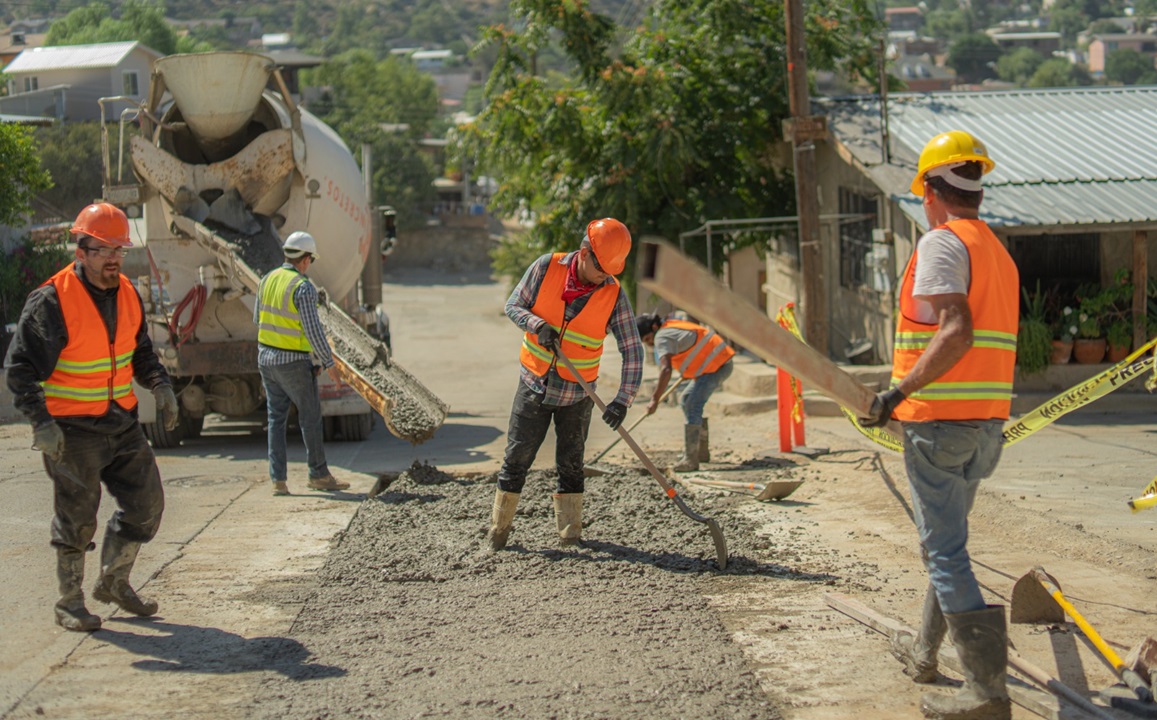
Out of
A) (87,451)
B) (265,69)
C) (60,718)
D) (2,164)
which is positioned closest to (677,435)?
(265,69)

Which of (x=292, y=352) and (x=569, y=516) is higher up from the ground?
(x=292, y=352)

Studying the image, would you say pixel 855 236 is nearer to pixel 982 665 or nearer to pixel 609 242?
pixel 609 242

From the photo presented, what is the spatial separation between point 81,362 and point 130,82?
33.7 m

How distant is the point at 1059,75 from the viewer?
7300 cm

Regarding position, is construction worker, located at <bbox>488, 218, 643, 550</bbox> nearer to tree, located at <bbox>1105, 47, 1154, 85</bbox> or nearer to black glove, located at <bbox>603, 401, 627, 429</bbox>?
black glove, located at <bbox>603, 401, 627, 429</bbox>

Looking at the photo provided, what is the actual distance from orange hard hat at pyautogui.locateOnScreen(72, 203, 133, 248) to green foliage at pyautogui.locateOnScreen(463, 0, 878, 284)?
12.9m

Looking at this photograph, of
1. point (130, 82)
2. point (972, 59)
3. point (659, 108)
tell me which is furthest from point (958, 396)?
point (972, 59)

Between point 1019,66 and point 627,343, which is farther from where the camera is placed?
point 1019,66

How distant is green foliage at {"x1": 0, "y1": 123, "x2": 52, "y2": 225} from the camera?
1727 cm

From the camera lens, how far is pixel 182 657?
5367 mm

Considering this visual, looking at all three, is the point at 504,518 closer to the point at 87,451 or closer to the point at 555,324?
the point at 555,324

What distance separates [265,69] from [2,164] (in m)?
7.48

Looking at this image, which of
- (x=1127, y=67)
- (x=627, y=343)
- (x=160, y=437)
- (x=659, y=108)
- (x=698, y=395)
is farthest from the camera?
(x=1127, y=67)

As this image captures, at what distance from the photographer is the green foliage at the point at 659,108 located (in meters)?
18.6
